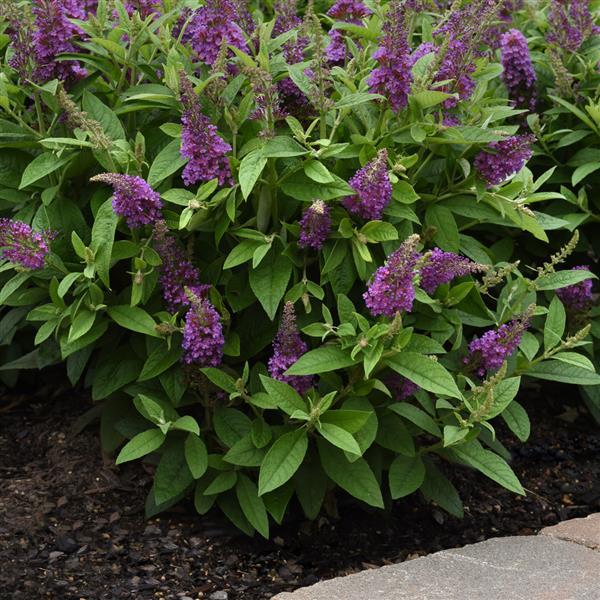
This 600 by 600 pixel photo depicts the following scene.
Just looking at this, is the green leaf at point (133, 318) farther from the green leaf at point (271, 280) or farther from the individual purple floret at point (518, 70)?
the individual purple floret at point (518, 70)

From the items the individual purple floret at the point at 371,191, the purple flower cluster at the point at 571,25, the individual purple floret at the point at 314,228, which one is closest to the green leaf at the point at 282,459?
the individual purple floret at the point at 314,228

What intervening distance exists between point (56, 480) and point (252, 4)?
2354mm

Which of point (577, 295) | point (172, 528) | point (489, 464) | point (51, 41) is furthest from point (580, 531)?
point (51, 41)

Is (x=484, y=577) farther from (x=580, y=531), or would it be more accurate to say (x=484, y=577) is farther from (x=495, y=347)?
(x=495, y=347)

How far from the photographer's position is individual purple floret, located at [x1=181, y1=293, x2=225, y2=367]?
288 centimetres

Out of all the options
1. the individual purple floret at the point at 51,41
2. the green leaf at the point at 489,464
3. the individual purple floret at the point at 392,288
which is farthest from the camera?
the individual purple floret at the point at 51,41

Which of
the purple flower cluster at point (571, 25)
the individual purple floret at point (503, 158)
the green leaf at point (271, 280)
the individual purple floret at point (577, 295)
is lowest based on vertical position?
the individual purple floret at point (577, 295)

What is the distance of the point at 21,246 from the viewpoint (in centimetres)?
290

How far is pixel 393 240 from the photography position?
123 inches

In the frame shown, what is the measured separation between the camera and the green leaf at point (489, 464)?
2.96 meters

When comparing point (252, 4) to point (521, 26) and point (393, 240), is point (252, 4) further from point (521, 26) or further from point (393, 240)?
point (393, 240)

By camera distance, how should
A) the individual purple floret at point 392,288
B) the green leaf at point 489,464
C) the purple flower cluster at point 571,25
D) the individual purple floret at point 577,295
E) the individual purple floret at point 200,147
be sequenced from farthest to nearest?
1. the purple flower cluster at point 571,25
2. the individual purple floret at point 577,295
3. the green leaf at point 489,464
4. the individual purple floret at point 200,147
5. the individual purple floret at point 392,288

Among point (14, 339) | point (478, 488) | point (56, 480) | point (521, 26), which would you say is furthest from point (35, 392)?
point (521, 26)

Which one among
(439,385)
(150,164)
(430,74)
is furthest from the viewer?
(150,164)
